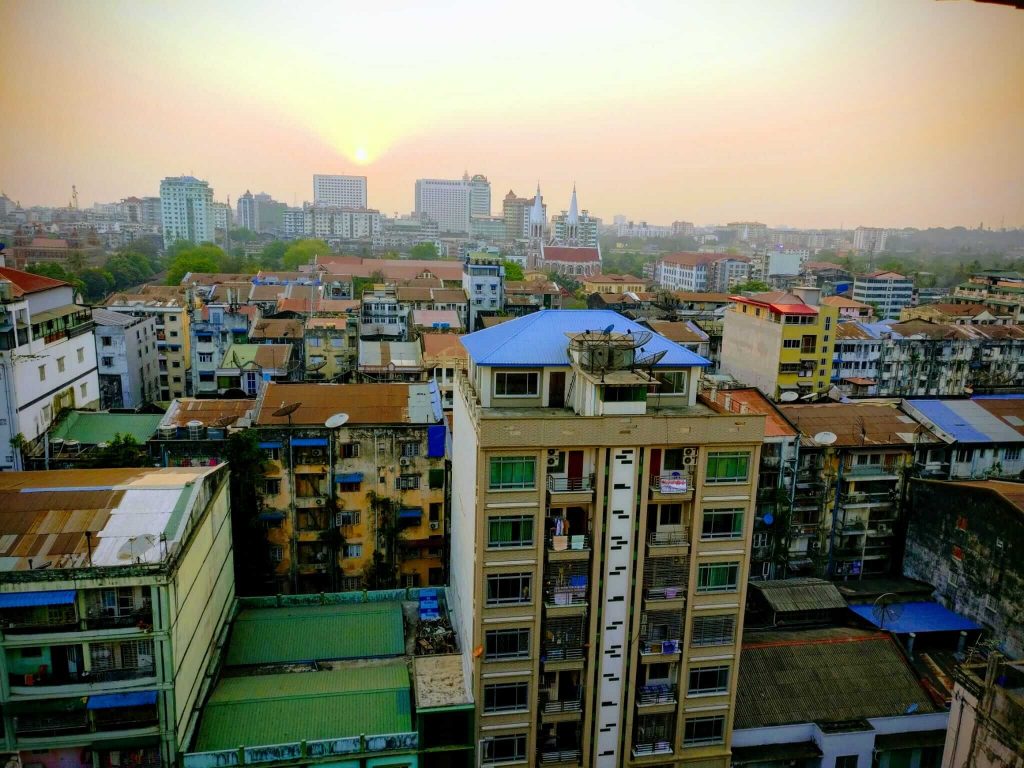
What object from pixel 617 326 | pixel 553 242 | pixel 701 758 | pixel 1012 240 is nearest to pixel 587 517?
pixel 617 326

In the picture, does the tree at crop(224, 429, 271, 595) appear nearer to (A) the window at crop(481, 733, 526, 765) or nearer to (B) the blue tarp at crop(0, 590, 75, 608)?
(B) the blue tarp at crop(0, 590, 75, 608)

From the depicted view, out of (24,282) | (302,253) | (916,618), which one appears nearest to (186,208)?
(302,253)

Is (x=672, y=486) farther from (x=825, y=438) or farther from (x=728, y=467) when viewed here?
(x=825, y=438)

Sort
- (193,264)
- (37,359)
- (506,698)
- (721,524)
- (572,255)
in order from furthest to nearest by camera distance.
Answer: (572,255), (193,264), (37,359), (506,698), (721,524)

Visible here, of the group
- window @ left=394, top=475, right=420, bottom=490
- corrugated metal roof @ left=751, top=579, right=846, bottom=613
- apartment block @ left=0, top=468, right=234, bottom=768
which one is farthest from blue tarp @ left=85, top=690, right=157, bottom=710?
corrugated metal roof @ left=751, top=579, right=846, bottom=613

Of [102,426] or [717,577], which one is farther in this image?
[102,426]

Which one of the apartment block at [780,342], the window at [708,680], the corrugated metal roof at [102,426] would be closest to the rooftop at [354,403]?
the corrugated metal roof at [102,426]

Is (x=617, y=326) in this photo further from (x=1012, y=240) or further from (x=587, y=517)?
(x=1012, y=240)
